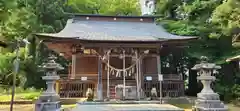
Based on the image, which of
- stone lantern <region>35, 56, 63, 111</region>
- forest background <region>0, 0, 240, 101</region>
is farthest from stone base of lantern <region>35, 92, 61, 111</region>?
forest background <region>0, 0, 240, 101</region>

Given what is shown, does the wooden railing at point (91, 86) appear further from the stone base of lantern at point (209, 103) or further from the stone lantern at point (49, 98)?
the stone base of lantern at point (209, 103)

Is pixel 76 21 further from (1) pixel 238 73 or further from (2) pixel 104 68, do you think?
(1) pixel 238 73

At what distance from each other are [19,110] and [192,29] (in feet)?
39.5

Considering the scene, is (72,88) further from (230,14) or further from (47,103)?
(230,14)

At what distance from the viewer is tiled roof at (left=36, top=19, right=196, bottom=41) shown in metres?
13.8

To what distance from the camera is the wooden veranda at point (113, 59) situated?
1331 centimetres

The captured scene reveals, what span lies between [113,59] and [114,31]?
1919mm

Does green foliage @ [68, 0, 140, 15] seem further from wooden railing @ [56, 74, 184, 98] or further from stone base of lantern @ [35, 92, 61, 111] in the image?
stone base of lantern @ [35, 92, 61, 111]

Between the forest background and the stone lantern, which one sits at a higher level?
the forest background

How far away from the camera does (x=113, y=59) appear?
50.8ft

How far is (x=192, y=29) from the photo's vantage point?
16750 mm

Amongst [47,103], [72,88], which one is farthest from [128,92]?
[47,103]

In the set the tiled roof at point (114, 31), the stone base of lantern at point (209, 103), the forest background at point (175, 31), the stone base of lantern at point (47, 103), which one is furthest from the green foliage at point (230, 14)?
the stone base of lantern at point (47, 103)

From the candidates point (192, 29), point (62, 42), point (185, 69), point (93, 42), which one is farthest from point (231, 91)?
point (62, 42)
